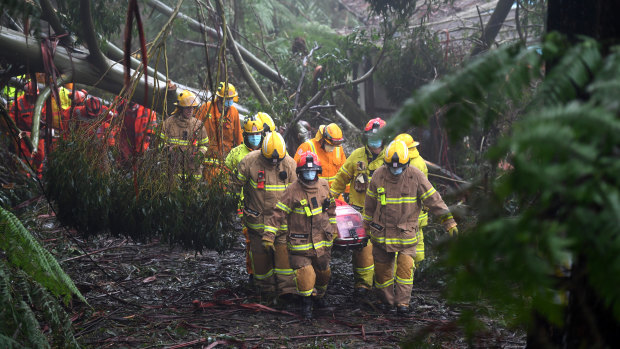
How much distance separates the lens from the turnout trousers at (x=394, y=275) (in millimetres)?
6047

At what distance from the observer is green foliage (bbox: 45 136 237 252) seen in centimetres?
507

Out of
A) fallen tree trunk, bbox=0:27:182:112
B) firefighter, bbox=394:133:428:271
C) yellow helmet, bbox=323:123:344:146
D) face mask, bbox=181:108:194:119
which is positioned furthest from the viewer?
face mask, bbox=181:108:194:119

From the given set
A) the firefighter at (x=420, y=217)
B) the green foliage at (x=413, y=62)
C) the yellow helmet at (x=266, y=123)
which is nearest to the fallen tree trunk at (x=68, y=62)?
the yellow helmet at (x=266, y=123)

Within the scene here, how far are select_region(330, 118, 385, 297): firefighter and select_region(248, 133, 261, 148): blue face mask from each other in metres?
1.18

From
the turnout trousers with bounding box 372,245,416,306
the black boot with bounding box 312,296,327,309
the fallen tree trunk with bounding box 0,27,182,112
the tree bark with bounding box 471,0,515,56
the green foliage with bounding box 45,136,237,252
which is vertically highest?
the tree bark with bounding box 471,0,515,56

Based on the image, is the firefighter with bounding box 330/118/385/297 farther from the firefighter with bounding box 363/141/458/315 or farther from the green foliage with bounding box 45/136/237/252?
the green foliage with bounding box 45/136/237/252

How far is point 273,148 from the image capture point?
627 cm

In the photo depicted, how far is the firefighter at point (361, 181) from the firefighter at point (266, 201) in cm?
87

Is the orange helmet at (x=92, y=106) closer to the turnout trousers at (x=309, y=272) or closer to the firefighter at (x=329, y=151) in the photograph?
the firefighter at (x=329, y=151)

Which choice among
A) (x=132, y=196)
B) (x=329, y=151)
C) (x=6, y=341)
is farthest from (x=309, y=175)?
(x=6, y=341)

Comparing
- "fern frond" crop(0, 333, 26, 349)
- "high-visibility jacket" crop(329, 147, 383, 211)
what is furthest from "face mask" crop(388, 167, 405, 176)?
"fern frond" crop(0, 333, 26, 349)

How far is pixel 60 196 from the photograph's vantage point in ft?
16.8

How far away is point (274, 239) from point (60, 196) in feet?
7.62

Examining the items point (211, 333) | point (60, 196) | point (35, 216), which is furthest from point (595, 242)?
point (35, 216)
